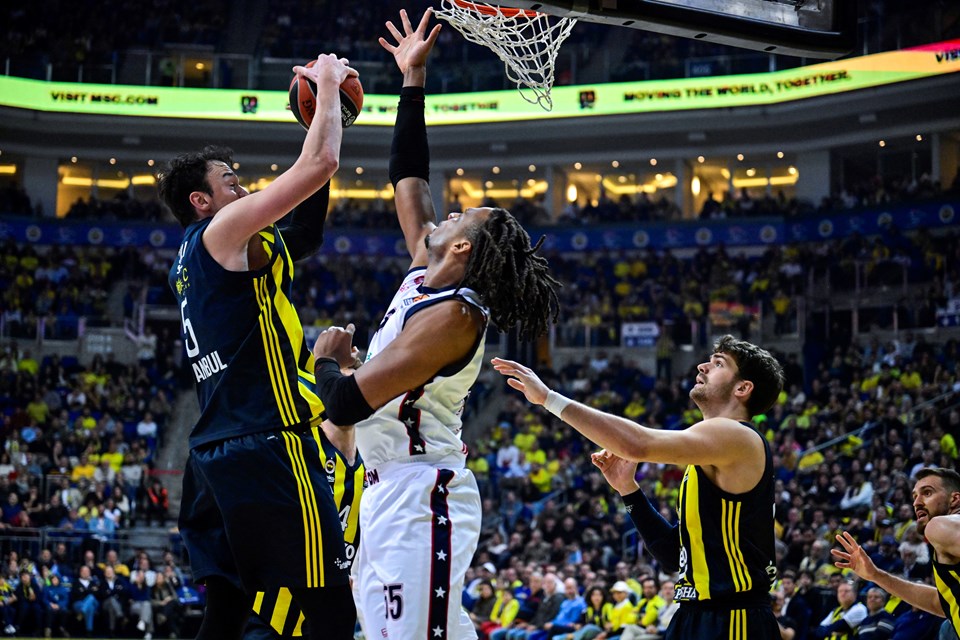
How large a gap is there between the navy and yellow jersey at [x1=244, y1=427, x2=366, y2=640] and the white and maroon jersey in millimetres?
276

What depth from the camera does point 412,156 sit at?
5.01m

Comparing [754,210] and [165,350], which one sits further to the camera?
[754,210]

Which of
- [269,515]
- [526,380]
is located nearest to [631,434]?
[526,380]

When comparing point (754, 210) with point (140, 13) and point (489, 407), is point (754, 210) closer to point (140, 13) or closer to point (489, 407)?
point (489, 407)

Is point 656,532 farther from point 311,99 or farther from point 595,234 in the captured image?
point 595,234

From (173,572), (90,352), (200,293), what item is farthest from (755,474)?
(90,352)

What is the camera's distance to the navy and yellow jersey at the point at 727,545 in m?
4.58

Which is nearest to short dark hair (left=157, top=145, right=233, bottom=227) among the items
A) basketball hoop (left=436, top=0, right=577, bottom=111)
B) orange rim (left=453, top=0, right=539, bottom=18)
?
basketball hoop (left=436, top=0, right=577, bottom=111)

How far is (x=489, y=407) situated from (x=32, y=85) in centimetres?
1355

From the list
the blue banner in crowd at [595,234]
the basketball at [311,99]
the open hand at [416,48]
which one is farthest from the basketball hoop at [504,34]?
the blue banner in crowd at [595,234]

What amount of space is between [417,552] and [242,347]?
939 mm

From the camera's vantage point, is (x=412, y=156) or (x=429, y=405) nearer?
(x=429, y=405)

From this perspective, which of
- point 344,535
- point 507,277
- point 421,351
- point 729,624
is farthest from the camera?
point 344,535

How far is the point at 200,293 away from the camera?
158 inches
